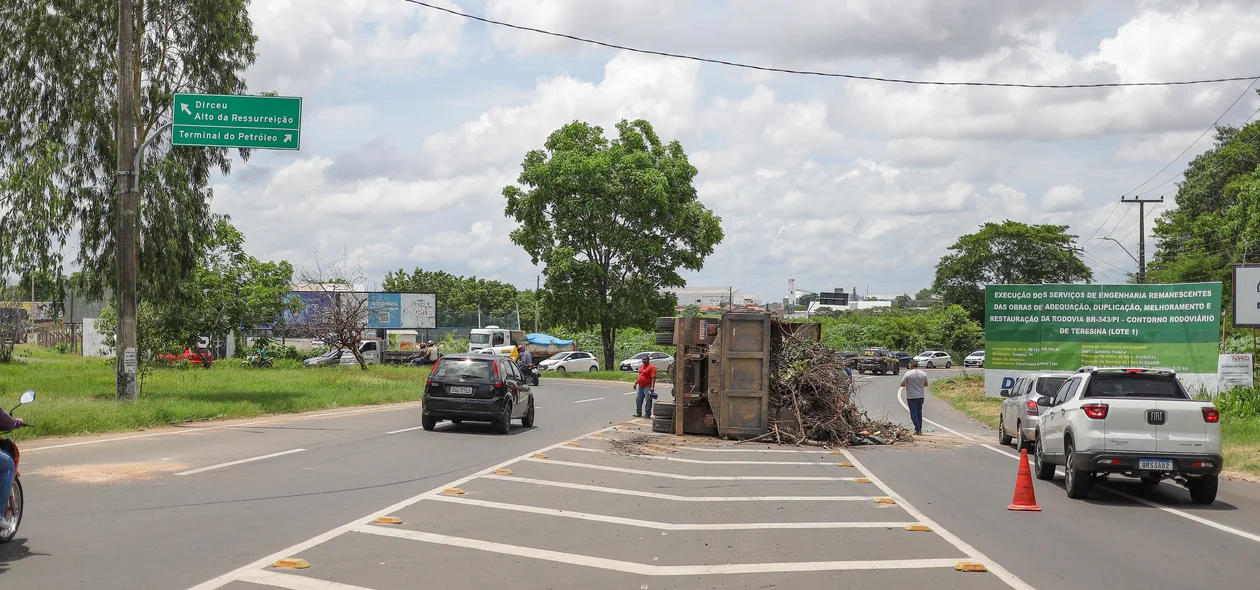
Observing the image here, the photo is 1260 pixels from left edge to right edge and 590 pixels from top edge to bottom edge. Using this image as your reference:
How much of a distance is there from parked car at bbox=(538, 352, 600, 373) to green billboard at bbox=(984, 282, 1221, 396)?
28.0 m

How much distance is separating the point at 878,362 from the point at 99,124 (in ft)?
158

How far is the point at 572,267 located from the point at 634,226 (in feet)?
12.9

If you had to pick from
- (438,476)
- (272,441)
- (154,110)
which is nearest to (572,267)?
(154,110)

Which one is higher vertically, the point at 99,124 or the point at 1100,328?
the point at 99,124

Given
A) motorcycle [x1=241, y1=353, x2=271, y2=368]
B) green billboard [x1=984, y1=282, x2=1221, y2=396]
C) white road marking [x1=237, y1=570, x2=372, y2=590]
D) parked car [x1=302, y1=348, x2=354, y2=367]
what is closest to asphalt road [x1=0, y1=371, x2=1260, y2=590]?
white road marking [x1=237, y1=570, x2=372, y2=590]

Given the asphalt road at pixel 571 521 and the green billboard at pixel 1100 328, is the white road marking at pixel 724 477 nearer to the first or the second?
the asphalt road at pixel 571 521

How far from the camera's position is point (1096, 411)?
1260cm

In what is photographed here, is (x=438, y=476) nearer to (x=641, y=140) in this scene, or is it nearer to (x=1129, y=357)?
(x=1129, y=357)

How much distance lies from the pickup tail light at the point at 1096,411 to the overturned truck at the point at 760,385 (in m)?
7.44

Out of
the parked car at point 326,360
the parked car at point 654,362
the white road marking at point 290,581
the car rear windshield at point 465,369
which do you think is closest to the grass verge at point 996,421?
the car rear windshield at point 465,369

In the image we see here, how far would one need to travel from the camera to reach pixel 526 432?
816 inches

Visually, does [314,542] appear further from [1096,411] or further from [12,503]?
[1096,411]

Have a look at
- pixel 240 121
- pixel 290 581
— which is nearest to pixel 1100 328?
pixel 240 121

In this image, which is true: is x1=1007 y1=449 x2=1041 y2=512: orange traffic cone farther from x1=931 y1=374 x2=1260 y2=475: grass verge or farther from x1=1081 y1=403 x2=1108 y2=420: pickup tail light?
x1=931 y1=374 x2=1260 y2=475: grass verge
